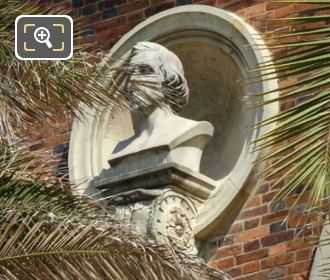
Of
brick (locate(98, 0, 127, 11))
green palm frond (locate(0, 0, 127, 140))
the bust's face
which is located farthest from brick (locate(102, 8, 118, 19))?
green palm frond (locate(0, 0, 127, 140))

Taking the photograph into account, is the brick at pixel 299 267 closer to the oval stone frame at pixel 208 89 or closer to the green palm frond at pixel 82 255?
the oval stone frame at pixel 208 89

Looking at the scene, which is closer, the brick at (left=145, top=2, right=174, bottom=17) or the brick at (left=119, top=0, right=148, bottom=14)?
the brick at (left=145, top=2, right=174, bottom=17)

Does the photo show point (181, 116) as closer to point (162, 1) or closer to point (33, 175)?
point (162, 1)

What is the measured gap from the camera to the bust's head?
15.4 m

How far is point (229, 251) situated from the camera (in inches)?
618

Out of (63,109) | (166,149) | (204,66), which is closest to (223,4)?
(204,66)

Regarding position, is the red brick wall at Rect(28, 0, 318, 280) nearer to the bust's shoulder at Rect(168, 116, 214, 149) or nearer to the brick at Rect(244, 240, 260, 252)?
the brick at Rect(244, 240, 260, 252)

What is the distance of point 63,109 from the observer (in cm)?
1307

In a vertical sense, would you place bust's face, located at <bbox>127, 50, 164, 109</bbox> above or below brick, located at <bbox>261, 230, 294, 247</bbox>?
above

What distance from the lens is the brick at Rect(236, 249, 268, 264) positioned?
15461 millimetres

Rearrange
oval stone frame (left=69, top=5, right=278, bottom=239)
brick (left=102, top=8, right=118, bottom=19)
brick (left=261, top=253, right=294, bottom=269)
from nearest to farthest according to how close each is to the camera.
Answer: brick (left=261, top=253, right=294, bottom=269), oval stone frame (left=69, top=5, right=278, bottom=239), brick (left=102, top=8, right=118, bottom=19)

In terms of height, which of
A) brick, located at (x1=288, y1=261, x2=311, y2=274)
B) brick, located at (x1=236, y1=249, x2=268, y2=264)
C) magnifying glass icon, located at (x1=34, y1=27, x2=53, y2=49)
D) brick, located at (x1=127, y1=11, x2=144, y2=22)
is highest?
magnifying glass icon, located at (x1=34, y1=27, x2=53, y2=49)

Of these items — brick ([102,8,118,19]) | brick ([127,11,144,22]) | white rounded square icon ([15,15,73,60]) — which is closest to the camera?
white rounded square icon ([15,15,73,60])

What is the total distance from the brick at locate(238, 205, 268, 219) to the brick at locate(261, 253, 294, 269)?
413mm
